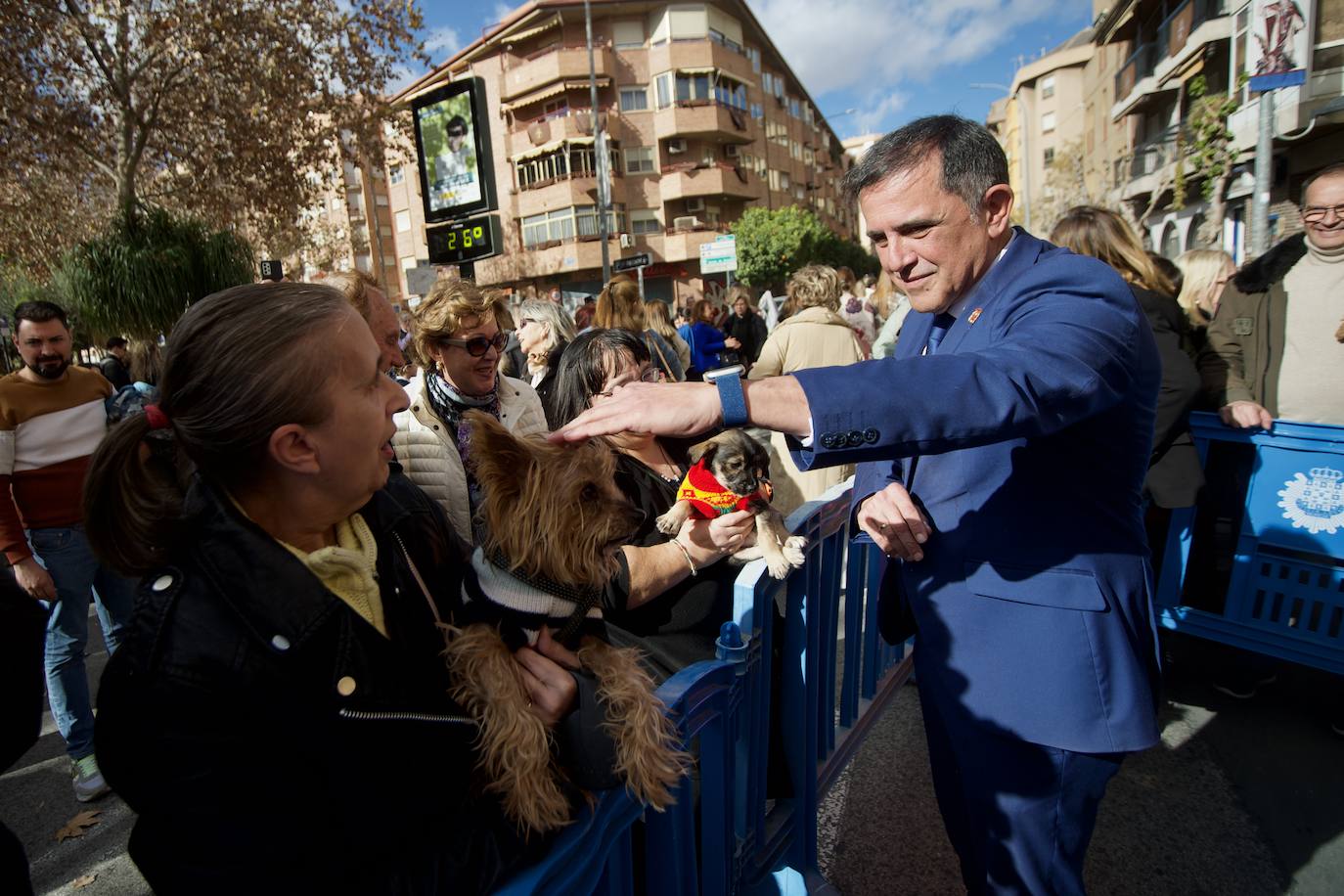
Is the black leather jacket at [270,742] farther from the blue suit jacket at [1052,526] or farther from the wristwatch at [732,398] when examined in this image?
the blue suit jacket at [1052,526]

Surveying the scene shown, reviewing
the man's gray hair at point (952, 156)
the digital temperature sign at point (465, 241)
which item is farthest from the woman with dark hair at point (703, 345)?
the man's gray hair at point (952, 156)

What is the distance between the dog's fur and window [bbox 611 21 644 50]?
43.3 meters

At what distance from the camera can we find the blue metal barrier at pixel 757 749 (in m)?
1.24

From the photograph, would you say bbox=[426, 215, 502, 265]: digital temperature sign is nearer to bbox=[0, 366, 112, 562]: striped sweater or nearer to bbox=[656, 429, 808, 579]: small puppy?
bbox=[0, 366, 112, 562]: striped sweater

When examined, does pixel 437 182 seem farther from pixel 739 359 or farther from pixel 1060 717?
pixel 1060 717

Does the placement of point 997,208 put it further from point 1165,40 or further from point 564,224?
point 564,224

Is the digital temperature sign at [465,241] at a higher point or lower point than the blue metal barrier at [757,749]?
higher

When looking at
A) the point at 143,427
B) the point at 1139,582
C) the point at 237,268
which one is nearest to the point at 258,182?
the point at 237,268

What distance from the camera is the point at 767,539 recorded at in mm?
2148

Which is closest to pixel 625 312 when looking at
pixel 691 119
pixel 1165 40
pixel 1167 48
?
pixel 1167 48

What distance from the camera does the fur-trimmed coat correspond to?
3.38 meters

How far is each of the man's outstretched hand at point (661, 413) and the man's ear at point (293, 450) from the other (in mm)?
441

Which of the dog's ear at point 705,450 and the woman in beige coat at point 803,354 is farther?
the woman in beige coat at point 803,354

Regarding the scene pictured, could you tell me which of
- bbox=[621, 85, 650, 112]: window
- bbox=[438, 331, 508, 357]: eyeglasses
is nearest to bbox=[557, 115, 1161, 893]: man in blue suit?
bbox=[438, 331, 508, 357]: eyeglasses
